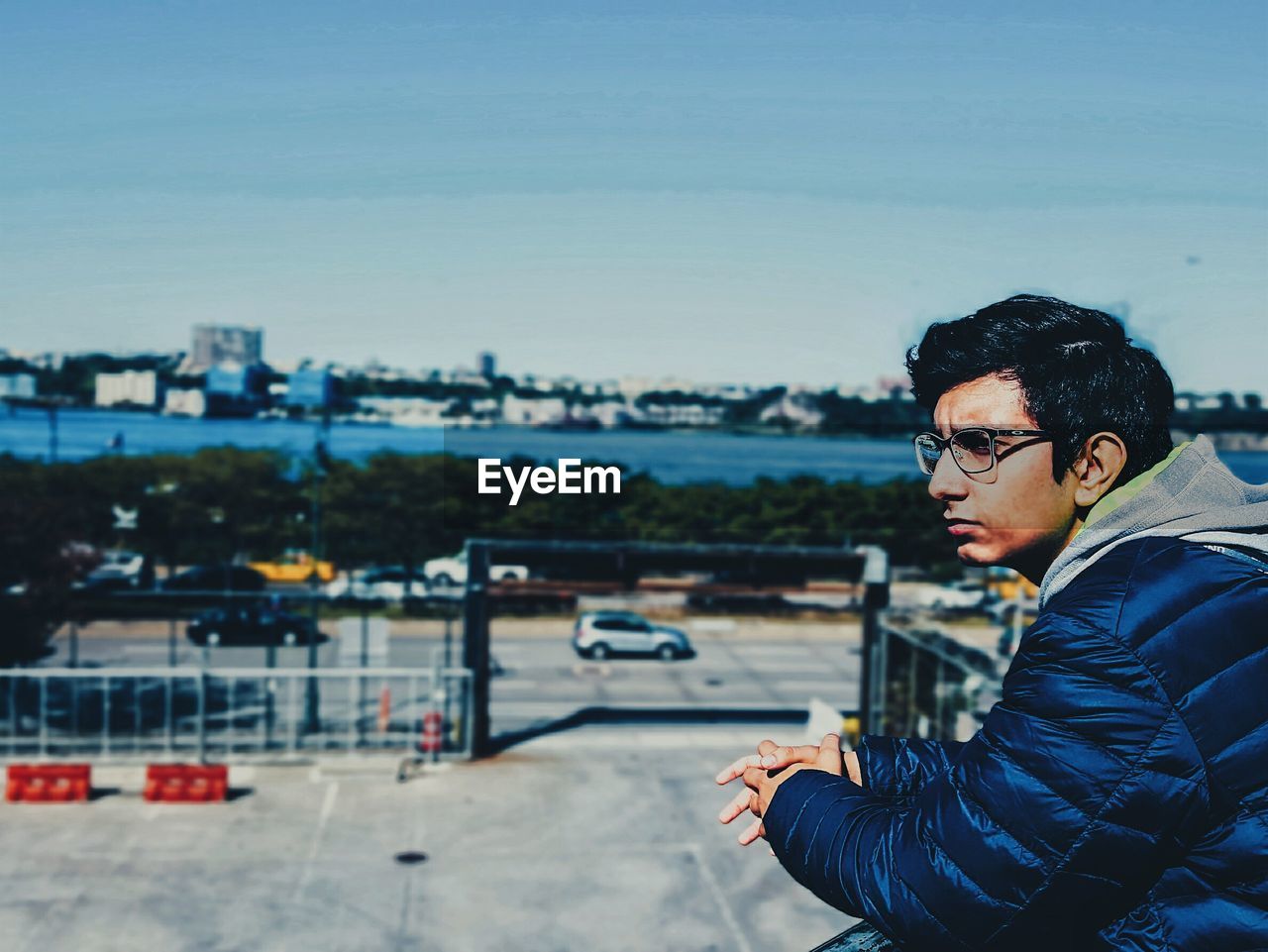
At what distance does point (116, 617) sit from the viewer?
3106cm

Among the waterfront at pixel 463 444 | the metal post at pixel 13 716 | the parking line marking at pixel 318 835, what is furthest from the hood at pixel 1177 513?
the metal post at pixel 13 716

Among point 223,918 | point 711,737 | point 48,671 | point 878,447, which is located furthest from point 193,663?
point 878,447

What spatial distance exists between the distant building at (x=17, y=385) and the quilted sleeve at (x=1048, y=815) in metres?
28.0

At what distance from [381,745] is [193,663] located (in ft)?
25.6

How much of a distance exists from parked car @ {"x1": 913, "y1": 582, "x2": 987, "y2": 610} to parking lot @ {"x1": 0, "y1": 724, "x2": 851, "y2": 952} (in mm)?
18231

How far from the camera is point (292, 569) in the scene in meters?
32.4

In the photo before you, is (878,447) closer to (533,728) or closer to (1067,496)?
(533,728)

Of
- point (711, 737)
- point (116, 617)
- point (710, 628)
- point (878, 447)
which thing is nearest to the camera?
point (711, 737)

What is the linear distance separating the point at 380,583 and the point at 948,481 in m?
30.7

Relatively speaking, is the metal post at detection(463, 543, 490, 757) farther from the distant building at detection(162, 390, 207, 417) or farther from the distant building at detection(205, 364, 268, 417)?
the distant building at detection(162, 390, 207, 417)

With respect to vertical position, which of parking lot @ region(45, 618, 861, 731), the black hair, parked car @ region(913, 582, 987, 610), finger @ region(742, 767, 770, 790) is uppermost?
the black hair

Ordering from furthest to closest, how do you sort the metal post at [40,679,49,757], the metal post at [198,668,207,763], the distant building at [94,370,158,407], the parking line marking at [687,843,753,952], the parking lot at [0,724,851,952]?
the distant building at [94,370,158,407], the metal post at [40,679,49,757], the metal post at [198,668,207,763], the parking line marking at [687,843,753,952], the parking lot at [0,724,851,952]

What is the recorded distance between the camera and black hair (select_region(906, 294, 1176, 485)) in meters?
1.71

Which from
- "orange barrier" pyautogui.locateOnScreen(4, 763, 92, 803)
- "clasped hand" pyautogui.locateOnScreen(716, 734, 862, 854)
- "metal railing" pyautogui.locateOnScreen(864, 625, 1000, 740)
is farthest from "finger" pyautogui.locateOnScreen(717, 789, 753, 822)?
"orange barrier" pyautogui.locateOnScreen(4, 763, 92, 803)
